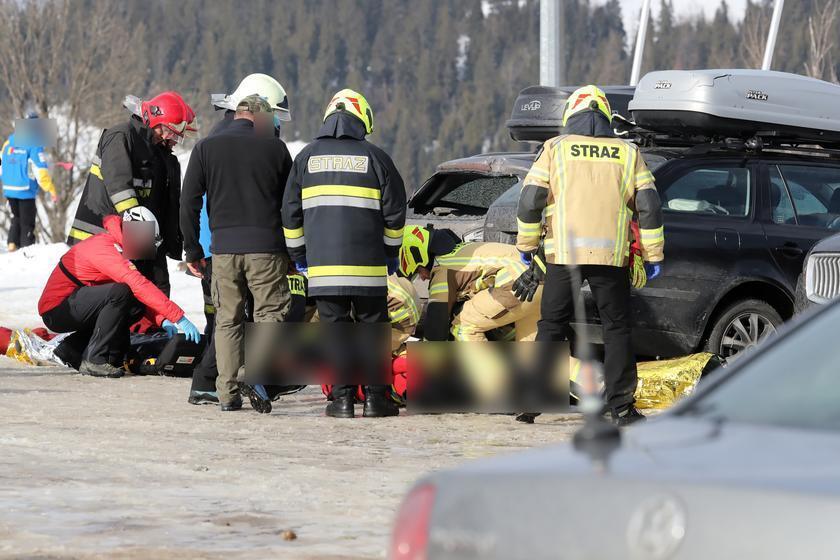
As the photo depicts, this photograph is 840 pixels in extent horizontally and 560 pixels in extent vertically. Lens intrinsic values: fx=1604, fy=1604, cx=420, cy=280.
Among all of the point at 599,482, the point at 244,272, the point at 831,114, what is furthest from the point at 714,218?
the point at 599,482

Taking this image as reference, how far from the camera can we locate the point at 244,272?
934 centimetres

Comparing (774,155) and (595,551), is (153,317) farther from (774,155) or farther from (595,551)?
(595,551)

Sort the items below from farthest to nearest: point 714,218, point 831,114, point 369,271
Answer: point 831,114, point 714,218, point 369,271

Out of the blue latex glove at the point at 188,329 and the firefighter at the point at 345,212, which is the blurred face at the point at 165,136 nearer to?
the blue latex glove at the point at 188,329

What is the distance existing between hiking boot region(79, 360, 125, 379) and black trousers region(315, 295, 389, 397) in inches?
95.2

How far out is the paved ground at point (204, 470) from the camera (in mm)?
5500

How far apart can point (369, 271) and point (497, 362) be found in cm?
90

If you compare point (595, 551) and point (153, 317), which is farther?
point (153, 317)

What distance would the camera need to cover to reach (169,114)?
36.1 ft

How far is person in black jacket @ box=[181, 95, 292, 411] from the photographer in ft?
30.3

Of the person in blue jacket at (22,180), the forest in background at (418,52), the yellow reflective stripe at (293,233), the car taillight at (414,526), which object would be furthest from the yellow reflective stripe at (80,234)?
the forest in background at (418,52)

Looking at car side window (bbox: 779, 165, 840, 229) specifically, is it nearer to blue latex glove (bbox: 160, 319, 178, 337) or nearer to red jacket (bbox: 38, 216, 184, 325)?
red jacket (bbox: 38, 216, 184, 325)

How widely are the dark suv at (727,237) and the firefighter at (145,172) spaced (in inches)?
91.7

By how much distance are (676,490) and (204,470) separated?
4355 mm
